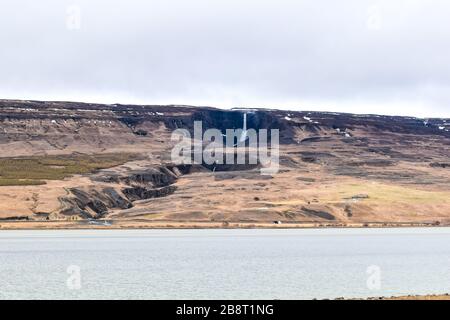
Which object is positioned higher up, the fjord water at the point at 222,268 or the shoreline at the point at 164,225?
the fjord water at the point at 222,268

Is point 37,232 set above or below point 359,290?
below

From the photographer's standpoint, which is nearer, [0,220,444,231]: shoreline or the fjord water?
the fjord water

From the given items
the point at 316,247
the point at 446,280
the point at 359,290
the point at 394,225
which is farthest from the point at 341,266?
the point at 394,225

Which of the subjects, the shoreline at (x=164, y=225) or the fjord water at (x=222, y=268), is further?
the shoreline at (x=164, y=225)

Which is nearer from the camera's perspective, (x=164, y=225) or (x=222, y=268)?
(x=222, y=268)

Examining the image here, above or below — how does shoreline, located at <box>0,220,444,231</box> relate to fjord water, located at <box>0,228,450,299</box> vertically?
below

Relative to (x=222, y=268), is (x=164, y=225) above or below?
below

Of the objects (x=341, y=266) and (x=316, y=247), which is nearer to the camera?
(x=341, y=266)
